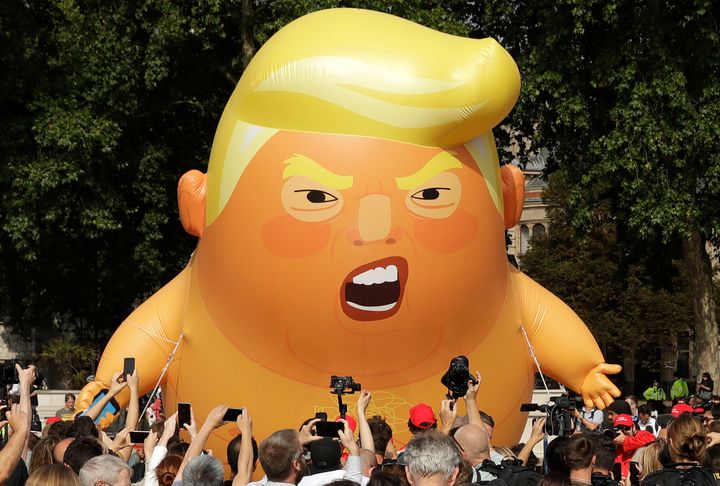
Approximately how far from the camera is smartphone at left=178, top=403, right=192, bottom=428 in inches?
244

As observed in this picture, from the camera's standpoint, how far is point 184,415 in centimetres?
627

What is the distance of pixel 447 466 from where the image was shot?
15.7 ft

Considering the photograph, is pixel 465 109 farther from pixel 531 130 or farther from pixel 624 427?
pixel 531 130

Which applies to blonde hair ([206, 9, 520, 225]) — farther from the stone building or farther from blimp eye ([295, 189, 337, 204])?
the stone building

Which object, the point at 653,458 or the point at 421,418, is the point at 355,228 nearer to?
the point at 421,418

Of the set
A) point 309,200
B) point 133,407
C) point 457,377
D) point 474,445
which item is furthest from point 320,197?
point 474,445

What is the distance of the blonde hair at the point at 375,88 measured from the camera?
965 cm

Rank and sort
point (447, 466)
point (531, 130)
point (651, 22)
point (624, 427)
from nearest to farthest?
point (447, 466) → point (624, 427) → point (651, 22) → point (531, 130)

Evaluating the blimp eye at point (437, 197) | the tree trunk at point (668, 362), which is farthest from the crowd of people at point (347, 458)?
the tree trunk at point (668, 362)

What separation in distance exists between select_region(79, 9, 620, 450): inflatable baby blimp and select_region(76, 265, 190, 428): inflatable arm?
489 mm

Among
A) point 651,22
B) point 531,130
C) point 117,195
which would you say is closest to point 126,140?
point 117,195

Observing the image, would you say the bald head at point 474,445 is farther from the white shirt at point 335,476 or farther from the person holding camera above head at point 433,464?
the person holding camera above head at point 433,464

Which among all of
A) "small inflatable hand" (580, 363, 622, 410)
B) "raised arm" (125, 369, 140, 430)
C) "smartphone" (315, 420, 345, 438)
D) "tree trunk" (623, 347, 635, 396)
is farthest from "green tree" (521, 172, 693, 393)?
"smartphone" (315, 420, 345, 438)

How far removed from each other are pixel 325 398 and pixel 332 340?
561 millimetres
